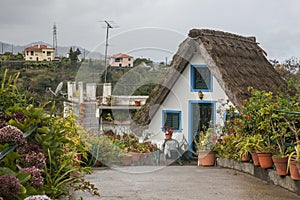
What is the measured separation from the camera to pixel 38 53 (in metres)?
29.0

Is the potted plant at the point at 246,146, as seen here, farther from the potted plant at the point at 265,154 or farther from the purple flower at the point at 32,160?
the purple flower at the point at 32,160

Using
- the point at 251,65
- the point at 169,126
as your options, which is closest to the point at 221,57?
the point at 251,65

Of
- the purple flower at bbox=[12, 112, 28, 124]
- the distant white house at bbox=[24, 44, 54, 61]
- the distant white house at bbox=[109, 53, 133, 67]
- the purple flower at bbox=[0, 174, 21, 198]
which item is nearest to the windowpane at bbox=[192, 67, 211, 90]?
the distant white house at bbox=[109, 53, 133, 67]

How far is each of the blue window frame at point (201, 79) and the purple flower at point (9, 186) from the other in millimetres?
10746

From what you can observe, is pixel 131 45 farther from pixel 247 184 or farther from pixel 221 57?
pixel 247 184

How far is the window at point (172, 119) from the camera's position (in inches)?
551

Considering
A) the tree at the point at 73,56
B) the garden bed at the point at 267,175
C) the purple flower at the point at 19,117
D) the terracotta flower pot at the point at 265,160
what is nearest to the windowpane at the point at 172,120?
the garden bed at the point at 267,175

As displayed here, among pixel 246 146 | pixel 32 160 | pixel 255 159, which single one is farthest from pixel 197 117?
pixel 32 160

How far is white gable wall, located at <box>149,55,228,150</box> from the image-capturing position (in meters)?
13.1

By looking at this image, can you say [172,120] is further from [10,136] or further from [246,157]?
[10,136]

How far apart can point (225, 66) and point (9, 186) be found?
10110 millimetres

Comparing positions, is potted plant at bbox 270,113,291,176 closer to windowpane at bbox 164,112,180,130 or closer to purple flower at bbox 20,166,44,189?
purple flower at bbox 20,166,44,189

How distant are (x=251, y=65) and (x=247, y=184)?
7936 millimetres

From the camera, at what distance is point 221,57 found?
41.7 ft
